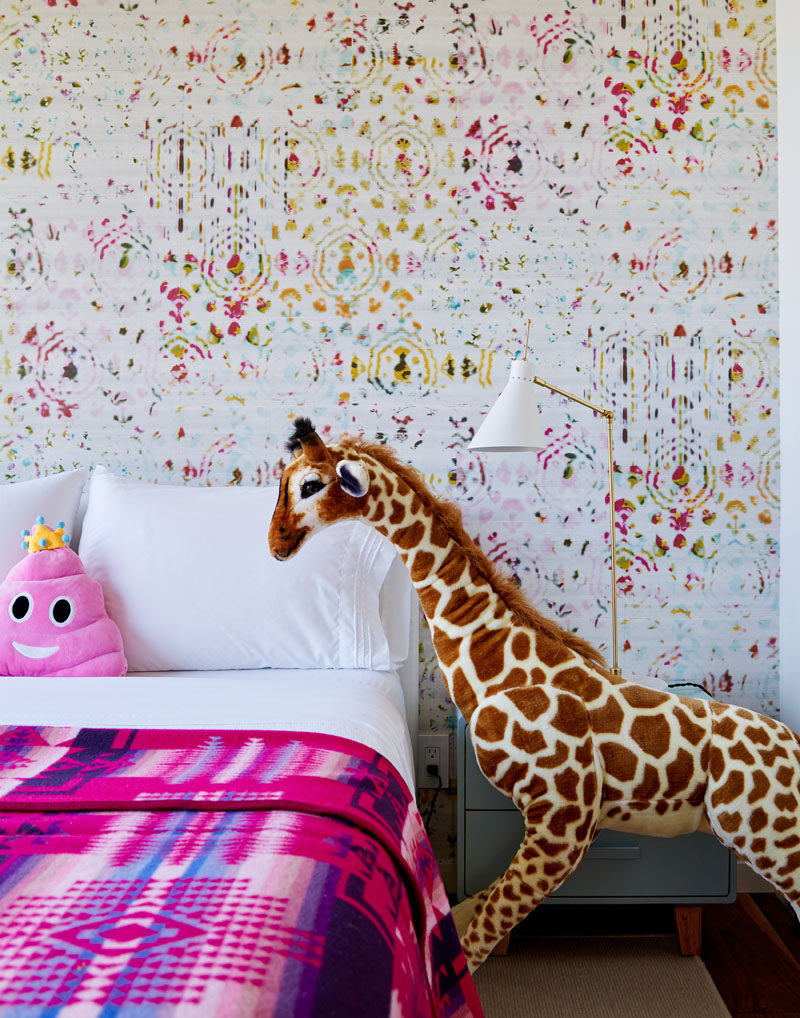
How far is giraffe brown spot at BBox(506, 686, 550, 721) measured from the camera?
1.38 m

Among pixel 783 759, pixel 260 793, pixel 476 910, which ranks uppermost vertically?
pixel 260 793

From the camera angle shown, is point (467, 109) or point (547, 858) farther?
point (467, 109)

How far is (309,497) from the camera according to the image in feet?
4.75

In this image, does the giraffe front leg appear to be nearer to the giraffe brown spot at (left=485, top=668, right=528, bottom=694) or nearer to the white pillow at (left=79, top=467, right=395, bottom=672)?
the giraffe brown spot at (left=485, top=668, right=528, bottom=694)

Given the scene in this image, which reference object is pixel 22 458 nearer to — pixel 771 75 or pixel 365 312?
pixel 365 312

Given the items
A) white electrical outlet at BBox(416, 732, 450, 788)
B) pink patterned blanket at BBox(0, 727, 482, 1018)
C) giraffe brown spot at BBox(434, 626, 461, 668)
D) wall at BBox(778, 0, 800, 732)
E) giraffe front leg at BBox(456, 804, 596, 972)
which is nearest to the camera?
pink patterned blanket at BBox(0, 727, 482, 1018)

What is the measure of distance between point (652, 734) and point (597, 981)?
0.64 meters

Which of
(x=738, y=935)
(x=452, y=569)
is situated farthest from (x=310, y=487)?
(x=738, y=935)

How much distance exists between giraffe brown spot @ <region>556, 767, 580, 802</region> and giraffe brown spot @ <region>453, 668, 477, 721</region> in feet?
0.64

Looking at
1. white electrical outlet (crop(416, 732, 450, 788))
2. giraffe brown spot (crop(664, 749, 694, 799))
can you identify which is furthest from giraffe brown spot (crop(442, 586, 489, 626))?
white electrical outlet (crop(416, 732, 450, 788))

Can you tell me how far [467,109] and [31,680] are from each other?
1.74m

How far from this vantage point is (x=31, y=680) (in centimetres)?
152

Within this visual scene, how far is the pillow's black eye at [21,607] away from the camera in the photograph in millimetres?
1605

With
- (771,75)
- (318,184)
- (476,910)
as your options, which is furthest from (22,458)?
(771,75)
